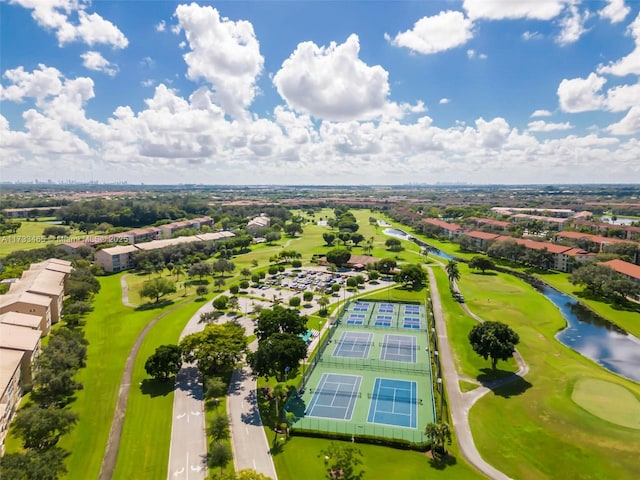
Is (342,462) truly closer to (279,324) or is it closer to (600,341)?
(279,324)

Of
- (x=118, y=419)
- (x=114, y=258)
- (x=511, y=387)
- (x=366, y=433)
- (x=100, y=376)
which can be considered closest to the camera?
(x=366, y=433)

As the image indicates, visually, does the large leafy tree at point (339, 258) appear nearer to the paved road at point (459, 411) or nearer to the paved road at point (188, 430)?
the paved road at point (459, 411)

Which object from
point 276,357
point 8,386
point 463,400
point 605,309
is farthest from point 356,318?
point 605,309

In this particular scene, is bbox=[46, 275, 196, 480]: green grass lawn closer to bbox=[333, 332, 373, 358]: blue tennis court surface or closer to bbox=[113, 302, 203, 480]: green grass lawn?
bbox=[113, 302, 203, 480]: green grass lawn

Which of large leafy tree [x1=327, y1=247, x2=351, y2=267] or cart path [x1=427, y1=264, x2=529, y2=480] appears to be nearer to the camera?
cart path [x1=427, y1=264, x2=529, y2=480]

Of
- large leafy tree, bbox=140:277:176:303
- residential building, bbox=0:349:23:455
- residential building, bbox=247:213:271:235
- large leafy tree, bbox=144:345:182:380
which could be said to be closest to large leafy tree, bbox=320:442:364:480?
large leafy tree, bbox=144:345:182:380

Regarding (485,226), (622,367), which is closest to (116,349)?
(622,367)

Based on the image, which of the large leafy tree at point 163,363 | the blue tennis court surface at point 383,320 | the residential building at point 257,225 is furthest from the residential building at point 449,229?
the large leafy tree at point 163,363
